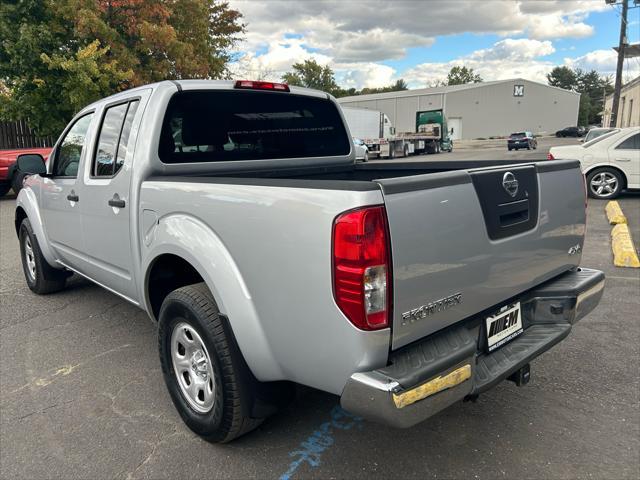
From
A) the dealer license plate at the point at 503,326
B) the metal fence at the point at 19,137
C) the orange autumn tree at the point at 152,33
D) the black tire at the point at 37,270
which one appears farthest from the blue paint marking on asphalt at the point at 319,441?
the metal fence at the point at 19,137

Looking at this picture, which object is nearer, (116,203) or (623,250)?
(116,203)

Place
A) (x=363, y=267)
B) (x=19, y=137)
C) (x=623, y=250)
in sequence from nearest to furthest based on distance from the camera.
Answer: (x=363, y=267) < (x=623, y=250) < (x=19, y=137)

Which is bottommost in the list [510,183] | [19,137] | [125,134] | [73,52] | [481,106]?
[510,183]

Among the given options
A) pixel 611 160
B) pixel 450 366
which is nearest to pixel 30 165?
pixel 450 366

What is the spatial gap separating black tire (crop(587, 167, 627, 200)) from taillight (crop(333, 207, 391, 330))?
10784 mm

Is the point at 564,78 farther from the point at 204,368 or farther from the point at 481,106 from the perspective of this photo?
the point at 204,368

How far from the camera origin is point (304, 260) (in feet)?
6.59

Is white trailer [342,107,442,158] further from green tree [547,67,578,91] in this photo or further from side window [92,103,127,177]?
green tree [547,67,578,91]

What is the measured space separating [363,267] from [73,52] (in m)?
17.5

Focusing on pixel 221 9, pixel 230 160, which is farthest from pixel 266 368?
pixel 221 9

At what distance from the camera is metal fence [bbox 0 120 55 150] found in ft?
59.3

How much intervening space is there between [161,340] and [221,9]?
22.9 m

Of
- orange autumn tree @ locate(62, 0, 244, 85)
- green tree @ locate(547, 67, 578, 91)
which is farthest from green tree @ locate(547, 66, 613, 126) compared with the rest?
orange autumn tree @ locate(62, 0, 244, 85)

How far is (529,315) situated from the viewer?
2.74 m
